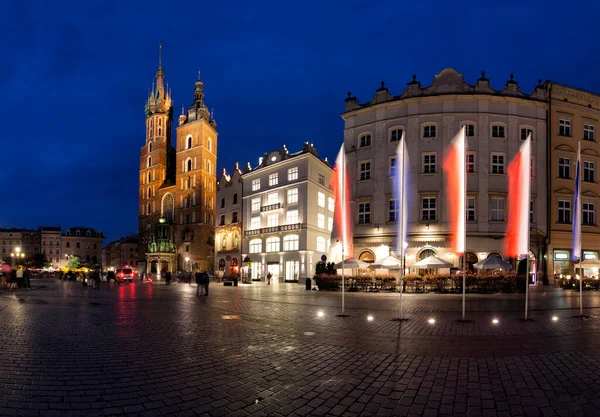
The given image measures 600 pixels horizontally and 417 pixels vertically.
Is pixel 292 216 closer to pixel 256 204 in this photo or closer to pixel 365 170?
pixel 256 204

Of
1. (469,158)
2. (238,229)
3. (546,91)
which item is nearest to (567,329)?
Result: (469,158)

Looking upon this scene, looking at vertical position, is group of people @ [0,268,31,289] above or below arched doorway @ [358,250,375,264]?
below

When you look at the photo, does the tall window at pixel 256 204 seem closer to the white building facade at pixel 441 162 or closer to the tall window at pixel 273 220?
the tall window at pixel 273 220

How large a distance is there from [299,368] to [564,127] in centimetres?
4174

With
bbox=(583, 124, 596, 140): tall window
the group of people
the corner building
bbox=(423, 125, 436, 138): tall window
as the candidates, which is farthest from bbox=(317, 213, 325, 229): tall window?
the corner building

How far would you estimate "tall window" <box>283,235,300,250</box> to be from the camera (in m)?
50.6

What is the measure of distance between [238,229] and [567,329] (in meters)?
52.6

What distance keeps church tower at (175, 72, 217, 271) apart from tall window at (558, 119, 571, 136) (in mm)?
68201

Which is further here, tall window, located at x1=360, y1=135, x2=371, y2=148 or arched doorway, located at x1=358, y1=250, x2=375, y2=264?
tall window, located at x1=360, y1=135, x2=371, y2=148

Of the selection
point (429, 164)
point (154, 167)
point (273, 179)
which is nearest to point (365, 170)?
point (429, 164)

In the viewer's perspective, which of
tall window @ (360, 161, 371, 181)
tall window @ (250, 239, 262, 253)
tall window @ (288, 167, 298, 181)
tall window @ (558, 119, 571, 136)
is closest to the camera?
tall window @ (558, 119, 571, 136)

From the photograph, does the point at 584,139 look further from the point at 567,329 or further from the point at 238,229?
the point at 238,229

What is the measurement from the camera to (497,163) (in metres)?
36.3

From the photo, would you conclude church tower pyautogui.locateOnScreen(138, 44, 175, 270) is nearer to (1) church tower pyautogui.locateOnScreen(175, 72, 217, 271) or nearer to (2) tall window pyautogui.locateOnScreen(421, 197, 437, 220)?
(1) church tower pyautogui.locateOnScreen(175, 72, 217, 271)
